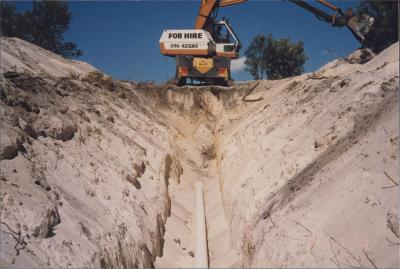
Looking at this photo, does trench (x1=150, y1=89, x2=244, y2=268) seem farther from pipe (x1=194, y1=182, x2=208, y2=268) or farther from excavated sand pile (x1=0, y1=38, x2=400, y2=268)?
pipe (x1=194, y1=182, x2=208, y2=268)

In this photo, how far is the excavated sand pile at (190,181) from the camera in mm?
6223

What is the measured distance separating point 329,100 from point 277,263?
698 centimetres

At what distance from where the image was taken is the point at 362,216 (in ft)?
20.7

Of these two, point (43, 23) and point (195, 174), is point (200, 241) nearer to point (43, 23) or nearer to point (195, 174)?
point (195, 174)

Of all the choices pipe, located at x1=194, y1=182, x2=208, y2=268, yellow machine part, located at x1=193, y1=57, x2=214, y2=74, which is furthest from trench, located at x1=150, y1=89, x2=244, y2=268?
yellow machine part, located at x1=193, y1=57, x2=214, y2=74

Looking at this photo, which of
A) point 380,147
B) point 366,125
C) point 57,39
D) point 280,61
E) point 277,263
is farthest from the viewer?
point 280,61

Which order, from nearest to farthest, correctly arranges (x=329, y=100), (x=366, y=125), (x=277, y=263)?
(x=277, y=263), (x=366, y=125), (x=329, y=100)

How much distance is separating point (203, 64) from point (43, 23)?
21.0 metres

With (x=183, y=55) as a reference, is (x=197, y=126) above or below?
below

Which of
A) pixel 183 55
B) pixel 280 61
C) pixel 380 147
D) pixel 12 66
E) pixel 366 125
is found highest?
pixel 280 61

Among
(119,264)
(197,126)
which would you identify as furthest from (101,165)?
(197,126)

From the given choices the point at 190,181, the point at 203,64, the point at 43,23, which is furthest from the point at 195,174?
the point at 43,23

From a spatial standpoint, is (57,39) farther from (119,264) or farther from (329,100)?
(119,264)


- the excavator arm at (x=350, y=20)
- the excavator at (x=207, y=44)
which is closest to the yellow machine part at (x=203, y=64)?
the excavator at (x=207, y=44)
